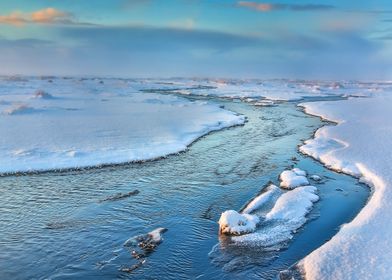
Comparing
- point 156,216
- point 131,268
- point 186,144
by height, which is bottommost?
point 131,268

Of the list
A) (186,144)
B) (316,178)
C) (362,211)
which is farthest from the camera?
(186,144)

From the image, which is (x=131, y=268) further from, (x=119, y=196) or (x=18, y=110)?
(x=18, y=110)

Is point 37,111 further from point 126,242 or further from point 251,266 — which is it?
point 251,266

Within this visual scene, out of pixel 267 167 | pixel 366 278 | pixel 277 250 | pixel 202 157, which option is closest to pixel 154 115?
pixel 202 157

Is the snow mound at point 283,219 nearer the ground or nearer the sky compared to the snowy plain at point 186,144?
nearer the ground

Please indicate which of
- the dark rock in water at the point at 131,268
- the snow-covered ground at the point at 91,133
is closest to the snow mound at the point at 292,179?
the snow-covered ground at the point at 91,133

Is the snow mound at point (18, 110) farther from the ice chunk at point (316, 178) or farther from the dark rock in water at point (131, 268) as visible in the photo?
the dark rock in water at point (131, 268)

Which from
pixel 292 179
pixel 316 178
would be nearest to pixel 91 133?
pixel 292 179
